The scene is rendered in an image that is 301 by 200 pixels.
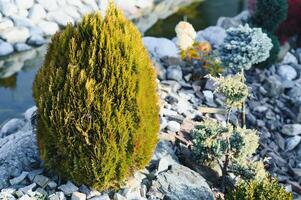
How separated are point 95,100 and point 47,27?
21.1 feet

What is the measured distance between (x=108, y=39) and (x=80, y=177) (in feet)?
3.53

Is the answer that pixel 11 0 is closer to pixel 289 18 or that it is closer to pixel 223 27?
pixel 223 27

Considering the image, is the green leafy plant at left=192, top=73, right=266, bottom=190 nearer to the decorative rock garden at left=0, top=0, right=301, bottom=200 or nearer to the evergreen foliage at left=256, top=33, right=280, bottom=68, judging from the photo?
the decorative rock garden at left=0, top=0, right=301, bottom=200

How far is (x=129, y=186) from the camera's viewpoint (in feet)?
14.6

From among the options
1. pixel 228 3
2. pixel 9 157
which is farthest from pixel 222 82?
pixel 228 3

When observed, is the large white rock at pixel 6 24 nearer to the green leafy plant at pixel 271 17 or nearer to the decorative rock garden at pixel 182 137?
the decorative rock garden at pixel 182 137

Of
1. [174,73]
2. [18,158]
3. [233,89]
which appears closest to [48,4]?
[174,73]

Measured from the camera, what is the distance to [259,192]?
4223 millimetres

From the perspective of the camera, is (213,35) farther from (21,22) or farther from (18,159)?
(18,159)

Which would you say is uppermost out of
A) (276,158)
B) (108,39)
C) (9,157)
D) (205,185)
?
(108,39)

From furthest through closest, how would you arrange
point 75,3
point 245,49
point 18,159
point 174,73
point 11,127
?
point 75,3 → point 174,73 → point 11,127 → point 245,49 → point 18,159

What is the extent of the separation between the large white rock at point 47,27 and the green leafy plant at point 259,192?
6611 mm

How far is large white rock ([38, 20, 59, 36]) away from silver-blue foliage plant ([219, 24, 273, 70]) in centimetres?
458

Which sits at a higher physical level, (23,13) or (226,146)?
(23,13)
